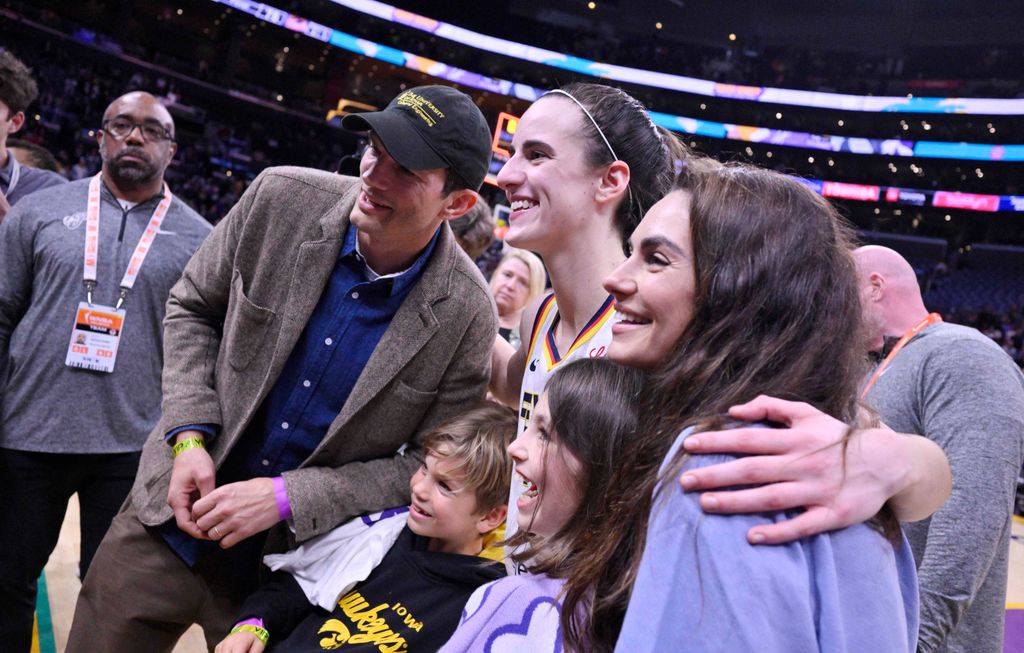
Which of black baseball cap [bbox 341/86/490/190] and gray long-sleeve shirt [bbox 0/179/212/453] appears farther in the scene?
gray long-sleeve shirt [bbox 0/179/212/453]

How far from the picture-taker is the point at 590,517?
1342 millimetres

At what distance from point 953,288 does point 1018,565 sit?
13.9 metres

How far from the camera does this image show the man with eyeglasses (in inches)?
121

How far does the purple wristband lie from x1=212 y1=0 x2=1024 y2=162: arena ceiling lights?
774 inches

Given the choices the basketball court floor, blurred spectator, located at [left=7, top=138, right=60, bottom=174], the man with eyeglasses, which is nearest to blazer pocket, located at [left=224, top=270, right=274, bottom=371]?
the man with eyeglasses

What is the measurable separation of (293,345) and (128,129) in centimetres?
146

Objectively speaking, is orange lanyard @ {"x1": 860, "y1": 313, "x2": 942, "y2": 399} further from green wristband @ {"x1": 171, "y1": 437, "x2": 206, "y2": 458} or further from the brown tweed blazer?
green wristband @ {"x1": 171, "y1": 437, "x2": 206, "y2": 458}

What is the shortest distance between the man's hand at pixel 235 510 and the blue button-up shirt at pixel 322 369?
147mm

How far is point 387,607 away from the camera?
1774 mm

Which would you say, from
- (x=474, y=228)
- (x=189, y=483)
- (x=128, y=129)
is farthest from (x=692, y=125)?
(x=189, y=483)

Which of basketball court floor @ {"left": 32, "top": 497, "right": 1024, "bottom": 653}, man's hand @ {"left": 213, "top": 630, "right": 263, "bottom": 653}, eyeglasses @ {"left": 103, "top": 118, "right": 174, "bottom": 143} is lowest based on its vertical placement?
basketball court floor @ {"left": 32, "top": 497, "right": 1024, "bottom": 653}

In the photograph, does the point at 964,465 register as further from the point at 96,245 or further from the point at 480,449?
the point at 96,245

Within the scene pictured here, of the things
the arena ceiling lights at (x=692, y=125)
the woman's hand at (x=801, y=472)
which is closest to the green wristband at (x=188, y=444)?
the woman's hand at (x=801, y=472)

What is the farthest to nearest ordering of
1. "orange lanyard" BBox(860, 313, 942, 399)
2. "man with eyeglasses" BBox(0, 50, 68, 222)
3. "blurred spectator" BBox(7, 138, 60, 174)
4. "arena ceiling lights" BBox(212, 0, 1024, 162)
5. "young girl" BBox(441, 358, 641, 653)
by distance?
1. "arena ceiling lights" BBox(212, 0, 1024, 162)
2. "blurred spectator" BBox(7, 138, 60, 174)
3. "man with eyeglasses" BBox(0, 50, 68, 222)
4. "orange lanyard" BBox(860, 313, 942, 399)
5. "young girl" BBox(441, 358, 641, 653)
